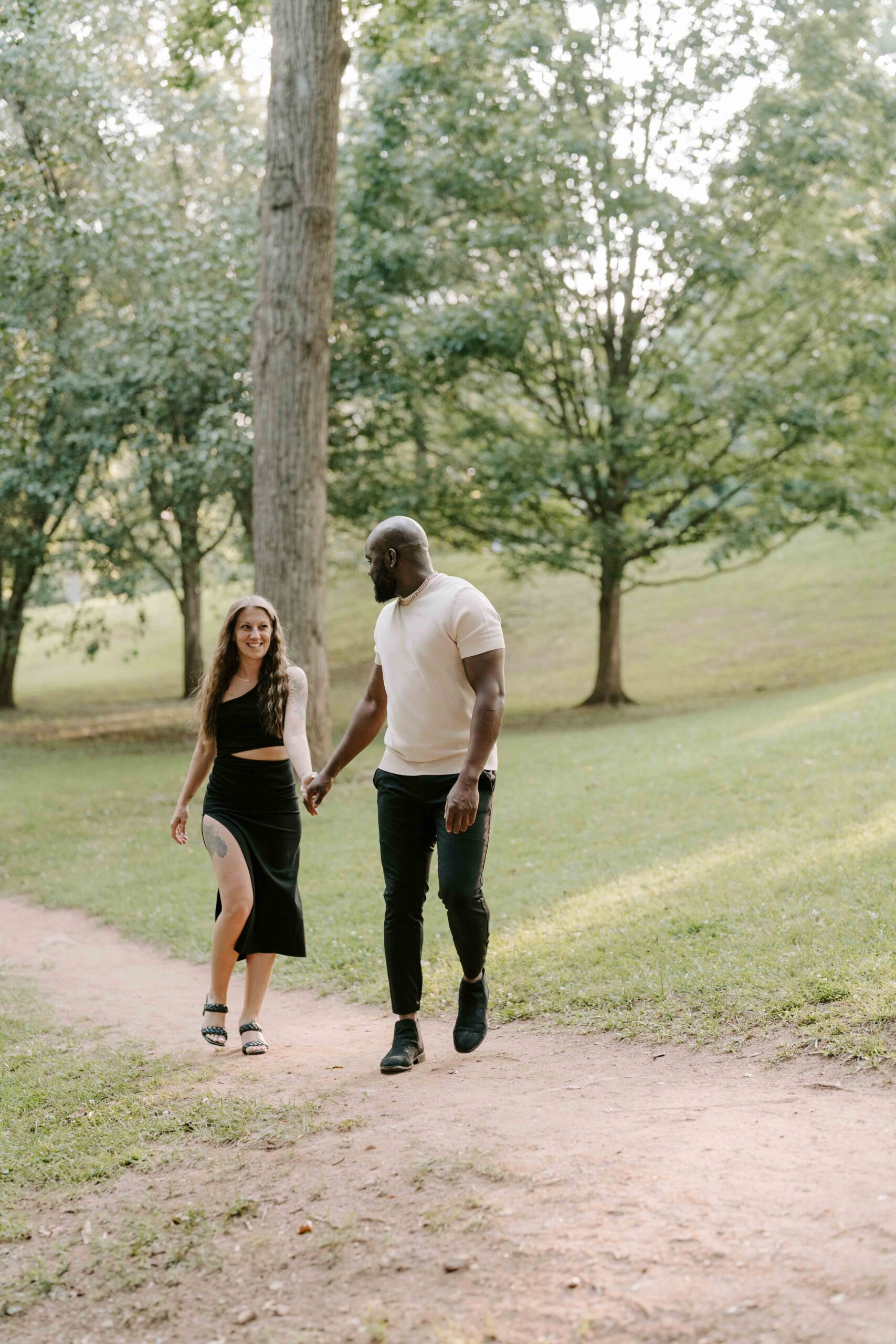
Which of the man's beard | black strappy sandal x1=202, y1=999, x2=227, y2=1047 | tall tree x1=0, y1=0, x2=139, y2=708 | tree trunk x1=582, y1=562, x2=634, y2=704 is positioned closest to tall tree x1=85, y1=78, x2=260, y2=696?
tall tree x1=0, y1=0, x2=139, y2=708

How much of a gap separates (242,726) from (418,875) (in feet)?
4.42

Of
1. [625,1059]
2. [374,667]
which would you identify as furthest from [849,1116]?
[374,667]

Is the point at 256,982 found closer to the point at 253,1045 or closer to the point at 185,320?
the point at 253,1045

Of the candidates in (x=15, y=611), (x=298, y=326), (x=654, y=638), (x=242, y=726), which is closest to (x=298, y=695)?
(x=242, y=726)

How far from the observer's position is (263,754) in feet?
20.5

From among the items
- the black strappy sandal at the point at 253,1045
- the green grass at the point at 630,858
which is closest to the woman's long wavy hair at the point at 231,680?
the black strappy sandal at the point at 253,1045

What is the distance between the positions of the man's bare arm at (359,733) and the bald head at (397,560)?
445mm

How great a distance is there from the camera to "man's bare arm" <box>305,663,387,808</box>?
223 inches

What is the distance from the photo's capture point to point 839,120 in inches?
709

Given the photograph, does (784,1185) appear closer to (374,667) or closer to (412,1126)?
(412,1126)

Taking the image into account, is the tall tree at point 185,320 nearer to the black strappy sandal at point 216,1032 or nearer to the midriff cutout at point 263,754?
the midriff cutout at point 263,754

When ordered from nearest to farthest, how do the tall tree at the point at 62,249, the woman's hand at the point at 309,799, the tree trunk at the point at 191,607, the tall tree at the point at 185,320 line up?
the woman's hand at the point at 309,799, the tall tree at the point at 62,249, the tall tree at the point at 185,320, the tree trunk at the point at 191,607

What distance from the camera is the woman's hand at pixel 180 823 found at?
622cm

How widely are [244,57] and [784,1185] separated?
18.4 metres
